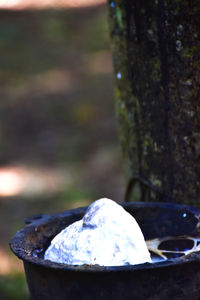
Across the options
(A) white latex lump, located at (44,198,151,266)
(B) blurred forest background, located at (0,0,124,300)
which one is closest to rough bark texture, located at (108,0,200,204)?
(A) white latex lump, located at (44,198,151,266)

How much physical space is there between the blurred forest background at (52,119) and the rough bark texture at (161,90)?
1745 mm

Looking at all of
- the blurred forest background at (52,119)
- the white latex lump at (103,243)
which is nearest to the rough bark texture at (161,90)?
the white latex lump at (103,243)

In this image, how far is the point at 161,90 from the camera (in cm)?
255

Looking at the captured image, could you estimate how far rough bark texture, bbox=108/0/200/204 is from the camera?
2.44m

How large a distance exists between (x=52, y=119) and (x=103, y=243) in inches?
197

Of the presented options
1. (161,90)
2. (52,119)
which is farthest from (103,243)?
(52,119)

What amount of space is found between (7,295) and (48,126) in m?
3.09

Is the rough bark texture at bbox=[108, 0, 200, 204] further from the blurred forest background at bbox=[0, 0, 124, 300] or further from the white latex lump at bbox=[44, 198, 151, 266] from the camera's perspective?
the blurred forest background at bbox=[0, 0, 124, 300]

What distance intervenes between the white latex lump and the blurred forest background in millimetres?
2099

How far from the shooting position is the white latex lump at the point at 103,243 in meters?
1.96

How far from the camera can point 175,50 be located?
246 centimetres

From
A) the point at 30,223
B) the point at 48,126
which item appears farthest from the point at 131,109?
the point at 48,126

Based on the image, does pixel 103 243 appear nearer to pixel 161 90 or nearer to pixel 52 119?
pixel 161 90

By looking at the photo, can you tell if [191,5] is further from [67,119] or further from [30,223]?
[67,119]
